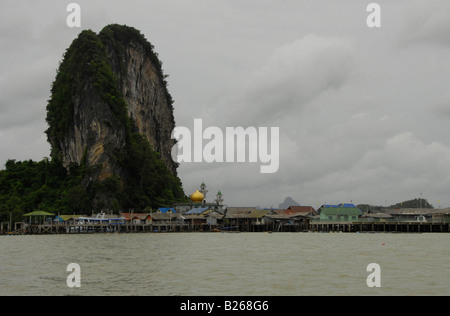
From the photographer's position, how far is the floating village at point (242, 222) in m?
103

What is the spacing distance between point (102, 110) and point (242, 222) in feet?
125

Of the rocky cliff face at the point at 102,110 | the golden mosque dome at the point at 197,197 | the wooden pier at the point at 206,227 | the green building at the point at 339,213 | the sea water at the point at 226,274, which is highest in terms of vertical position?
the rocky cliff face at the point at 102,110

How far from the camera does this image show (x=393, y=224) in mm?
101750

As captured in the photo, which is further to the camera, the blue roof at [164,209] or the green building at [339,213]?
the blue roof at [164,209]

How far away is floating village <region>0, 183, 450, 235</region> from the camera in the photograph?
103 m

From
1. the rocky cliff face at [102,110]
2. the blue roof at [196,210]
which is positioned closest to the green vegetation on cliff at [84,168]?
the rocky cliff face at [102,110]

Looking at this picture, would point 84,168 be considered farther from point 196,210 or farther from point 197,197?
point 197,197

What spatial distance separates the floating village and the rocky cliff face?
12360 mm

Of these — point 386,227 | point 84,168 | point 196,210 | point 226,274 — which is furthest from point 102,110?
point 226,274

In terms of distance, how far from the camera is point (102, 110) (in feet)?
389

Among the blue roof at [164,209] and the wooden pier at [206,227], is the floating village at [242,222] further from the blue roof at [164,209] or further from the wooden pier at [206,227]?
the blue roof at [164,209]

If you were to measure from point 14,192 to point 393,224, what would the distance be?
76987 millimetres
